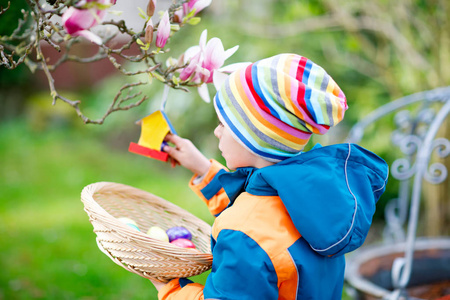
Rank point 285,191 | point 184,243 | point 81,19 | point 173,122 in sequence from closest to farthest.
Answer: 1. point 81,19
2. point 285,191
3. point 184,243
4. point 173,122

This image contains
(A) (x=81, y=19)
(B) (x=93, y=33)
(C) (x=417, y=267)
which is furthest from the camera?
(C) (x=417, y=267)

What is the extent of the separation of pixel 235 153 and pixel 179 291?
387 millimetres

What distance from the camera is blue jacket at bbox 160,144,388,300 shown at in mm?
1199

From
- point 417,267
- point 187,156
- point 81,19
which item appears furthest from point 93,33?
point 417,267

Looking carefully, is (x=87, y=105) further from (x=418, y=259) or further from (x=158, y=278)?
(x=158, y=278)

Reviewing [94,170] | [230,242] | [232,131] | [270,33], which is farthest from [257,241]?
[94,170]

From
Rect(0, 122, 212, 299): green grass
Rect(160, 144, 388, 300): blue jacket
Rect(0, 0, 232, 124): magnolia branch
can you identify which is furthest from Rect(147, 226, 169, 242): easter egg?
Rect(0, 122, 212, 299): green grass

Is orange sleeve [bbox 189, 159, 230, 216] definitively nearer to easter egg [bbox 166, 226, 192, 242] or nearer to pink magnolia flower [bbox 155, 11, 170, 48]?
easter egg [bbox 166, 226, 192, 242]

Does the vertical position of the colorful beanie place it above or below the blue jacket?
above

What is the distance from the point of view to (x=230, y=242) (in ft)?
3.98

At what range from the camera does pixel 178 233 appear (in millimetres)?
1641

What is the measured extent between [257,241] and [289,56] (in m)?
0.48

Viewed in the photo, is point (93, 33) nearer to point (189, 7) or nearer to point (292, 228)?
point (189, 7)

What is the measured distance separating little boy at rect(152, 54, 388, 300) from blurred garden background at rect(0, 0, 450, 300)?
45.4 inches
